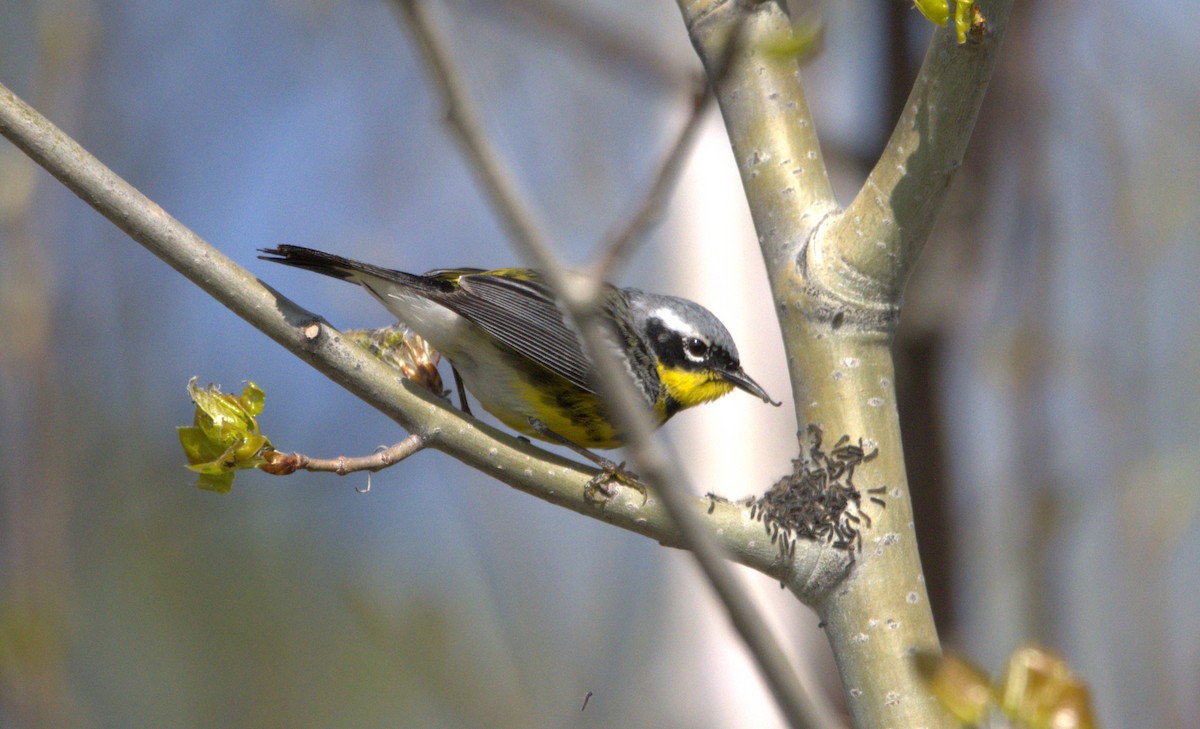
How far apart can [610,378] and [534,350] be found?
2097mm

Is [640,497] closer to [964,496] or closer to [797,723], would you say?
[797,723]

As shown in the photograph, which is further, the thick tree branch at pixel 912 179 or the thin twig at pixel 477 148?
the thick tree branch at pixel 912 179

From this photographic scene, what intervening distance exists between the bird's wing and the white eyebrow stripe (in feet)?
1.45

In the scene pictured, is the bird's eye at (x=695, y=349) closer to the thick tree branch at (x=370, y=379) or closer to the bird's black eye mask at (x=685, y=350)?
the bird's black eye mask at (x=685, y=350)

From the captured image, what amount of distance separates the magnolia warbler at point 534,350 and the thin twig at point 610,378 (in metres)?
1.83

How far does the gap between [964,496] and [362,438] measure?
385 cm

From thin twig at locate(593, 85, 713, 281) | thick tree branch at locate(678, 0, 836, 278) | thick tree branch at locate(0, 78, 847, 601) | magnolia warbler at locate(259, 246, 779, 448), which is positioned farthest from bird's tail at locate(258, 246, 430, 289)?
thin twig at locate(593, 85, 713, 281)

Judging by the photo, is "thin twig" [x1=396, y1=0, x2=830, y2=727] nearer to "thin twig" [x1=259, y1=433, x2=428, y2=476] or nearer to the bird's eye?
"thin twig" [x1=259, y1=433, x2=428, y2=476]

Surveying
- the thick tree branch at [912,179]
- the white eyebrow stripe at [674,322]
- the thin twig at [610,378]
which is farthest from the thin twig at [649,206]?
the white eyebrow stripe at [674,322]

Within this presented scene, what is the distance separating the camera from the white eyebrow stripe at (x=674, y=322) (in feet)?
12.0

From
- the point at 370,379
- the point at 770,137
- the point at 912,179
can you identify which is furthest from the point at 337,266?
the point at 912,179

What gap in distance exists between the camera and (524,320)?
327 centimetres

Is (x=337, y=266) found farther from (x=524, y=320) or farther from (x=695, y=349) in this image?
(x=695, y=349)

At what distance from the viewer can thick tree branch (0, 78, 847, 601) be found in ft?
5.84
